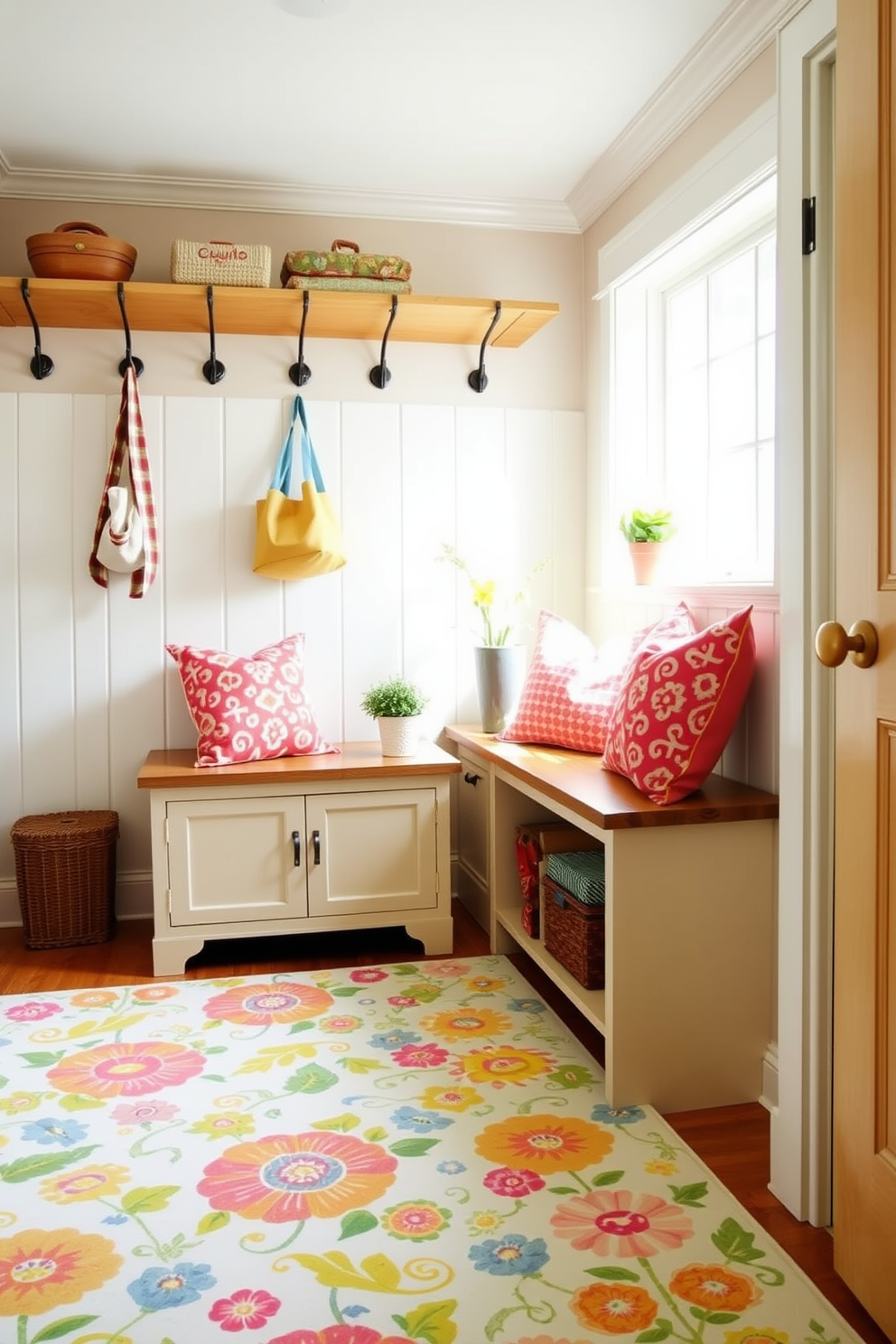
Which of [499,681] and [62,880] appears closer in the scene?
[62,880]

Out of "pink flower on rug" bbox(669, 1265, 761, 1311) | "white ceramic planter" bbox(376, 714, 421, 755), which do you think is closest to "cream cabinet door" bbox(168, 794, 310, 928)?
"white ceramic planter" bbox(376, 714, 421, 755)

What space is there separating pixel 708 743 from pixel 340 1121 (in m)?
1.07

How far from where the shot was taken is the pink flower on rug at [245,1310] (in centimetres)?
156

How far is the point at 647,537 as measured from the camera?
317 centimetres

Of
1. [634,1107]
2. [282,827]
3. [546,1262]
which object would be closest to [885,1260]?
[546,1262]

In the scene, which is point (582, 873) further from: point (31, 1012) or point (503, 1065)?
point (31, 1012)

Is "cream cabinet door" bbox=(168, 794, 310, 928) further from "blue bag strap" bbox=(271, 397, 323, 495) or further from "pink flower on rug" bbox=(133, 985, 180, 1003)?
"blue bag strap" bbox=(271, 397, 323, 495)

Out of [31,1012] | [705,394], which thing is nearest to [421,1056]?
[31,1012]

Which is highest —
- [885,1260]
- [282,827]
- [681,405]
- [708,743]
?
[681,405]

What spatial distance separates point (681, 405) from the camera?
3314mm

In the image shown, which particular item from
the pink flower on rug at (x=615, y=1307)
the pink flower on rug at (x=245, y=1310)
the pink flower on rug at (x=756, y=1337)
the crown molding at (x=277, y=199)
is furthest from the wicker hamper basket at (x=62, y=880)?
the pink flower on rug at (x=756, y=1337)

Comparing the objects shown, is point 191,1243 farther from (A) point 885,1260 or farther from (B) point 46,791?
(B) point 46,791

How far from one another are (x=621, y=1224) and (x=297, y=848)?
1.55m

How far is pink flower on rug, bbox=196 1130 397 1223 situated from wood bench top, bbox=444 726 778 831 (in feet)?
2.55
